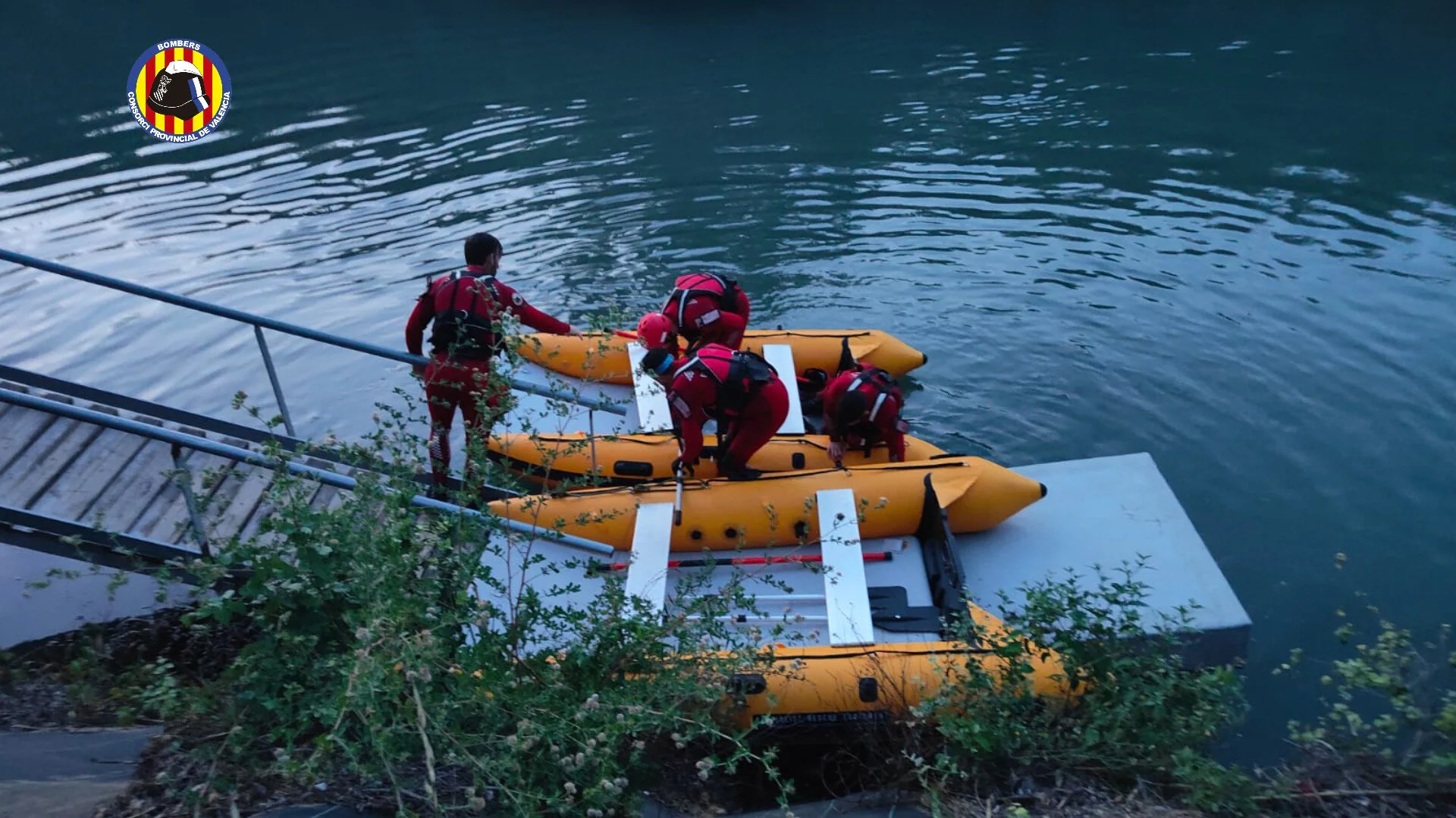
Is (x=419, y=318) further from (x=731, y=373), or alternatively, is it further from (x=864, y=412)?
(x=864, y=412)

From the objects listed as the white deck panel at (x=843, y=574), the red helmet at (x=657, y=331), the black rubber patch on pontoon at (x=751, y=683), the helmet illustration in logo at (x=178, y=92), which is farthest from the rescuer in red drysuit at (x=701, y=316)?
the helmet illustration in logo at (x=178, y=92)

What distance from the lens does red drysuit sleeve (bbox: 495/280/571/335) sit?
575 centimetres

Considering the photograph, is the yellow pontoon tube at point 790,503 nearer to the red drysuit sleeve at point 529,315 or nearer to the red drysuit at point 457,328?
the red drysuit at point 457,328

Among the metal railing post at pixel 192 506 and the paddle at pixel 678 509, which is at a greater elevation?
the metal railing post at pixel 192 506

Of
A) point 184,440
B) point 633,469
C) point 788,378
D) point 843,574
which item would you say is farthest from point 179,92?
point 843,574

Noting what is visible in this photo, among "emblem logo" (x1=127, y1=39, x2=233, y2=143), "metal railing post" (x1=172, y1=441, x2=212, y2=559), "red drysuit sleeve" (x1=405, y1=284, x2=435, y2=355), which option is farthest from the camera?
"emblem logo" (x1=127, y1=39, x2=233, y2=143)

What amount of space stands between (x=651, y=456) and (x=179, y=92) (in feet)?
43.9

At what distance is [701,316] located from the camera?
6871 millimetres

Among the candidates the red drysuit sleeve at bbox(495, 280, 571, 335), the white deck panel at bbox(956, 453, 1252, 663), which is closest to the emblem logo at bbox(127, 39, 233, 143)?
the red drysuit sleeve at bbox(495, 280, 571, 335)

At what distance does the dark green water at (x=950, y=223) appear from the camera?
7461mm

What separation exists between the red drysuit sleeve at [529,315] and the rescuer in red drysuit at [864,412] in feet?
5.79

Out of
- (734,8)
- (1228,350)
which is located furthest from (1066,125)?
(734,8)

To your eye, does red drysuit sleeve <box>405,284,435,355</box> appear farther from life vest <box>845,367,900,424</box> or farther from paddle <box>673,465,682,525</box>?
life vest <box>845,367,900,424</box>

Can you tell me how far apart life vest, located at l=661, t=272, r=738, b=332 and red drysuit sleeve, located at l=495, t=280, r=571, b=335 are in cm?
101
